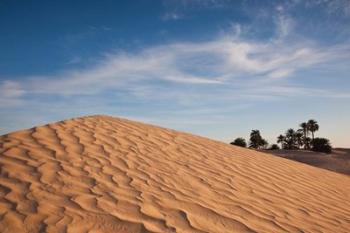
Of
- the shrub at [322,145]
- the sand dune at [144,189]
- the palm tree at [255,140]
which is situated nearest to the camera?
the sand dune at [144,189]

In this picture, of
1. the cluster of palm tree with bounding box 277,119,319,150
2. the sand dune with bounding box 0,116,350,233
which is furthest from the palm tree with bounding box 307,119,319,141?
the sand dune with bounding box 0,116,350,233

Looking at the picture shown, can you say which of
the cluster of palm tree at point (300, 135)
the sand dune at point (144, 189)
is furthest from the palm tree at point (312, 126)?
the sand dune at point (144, 189)

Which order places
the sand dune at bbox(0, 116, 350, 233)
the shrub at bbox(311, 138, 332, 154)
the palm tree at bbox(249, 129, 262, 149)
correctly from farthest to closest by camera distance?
1. the palm tree at bbox(249, 129, 262, 149)
2. the shrub at bbox(311, 138, 332, 154)
3. the sand dune at bbox(0, 116, 350, 233)

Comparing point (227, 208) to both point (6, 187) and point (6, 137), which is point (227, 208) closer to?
point (6, 187)

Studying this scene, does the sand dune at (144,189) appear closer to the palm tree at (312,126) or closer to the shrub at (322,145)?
the shrub at (322,145)

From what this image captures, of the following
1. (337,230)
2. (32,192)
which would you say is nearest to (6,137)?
(32,192)

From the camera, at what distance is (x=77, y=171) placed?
4.97 m

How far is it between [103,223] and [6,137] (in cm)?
398

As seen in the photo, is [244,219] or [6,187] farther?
[6,187]

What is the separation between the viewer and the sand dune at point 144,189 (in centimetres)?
370

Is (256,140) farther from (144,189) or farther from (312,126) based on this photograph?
(144,189)

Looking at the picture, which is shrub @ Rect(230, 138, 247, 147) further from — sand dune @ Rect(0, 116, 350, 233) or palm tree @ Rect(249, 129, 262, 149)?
sand dune @ Rect(0, 116, 350, 233)

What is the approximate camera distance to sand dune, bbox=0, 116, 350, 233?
146 inches

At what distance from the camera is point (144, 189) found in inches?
181
